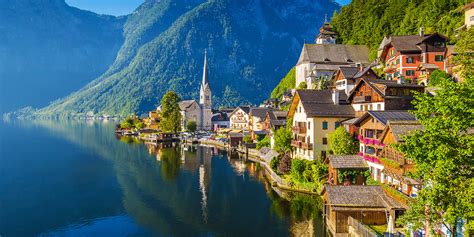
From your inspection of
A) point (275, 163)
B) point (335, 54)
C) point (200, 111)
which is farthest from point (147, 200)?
point (200, 111)

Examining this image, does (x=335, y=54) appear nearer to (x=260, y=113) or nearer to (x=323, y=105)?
(x=260, y=113)

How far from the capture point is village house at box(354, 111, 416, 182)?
39562 mm

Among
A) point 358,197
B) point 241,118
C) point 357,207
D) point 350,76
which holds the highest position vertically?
point 350,76

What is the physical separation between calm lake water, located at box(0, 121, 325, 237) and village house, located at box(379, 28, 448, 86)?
96.3 ft

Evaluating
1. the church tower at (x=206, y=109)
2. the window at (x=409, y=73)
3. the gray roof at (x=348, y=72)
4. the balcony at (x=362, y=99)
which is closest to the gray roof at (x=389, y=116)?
the balcony at (x=362, y=99)

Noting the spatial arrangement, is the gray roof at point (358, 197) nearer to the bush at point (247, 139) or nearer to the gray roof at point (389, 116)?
the gray roof at point (389, 116)

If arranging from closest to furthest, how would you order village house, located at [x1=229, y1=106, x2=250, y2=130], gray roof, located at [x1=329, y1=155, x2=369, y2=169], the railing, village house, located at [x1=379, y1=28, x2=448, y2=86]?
the railing, gray roof, located at [x1=329, y1=155, x2=369, y2=169], village house, located at [x1=379, y1=28, x2=448, y2=86], village house, located at [x1=229, y1=106, x2=250, y2=130]

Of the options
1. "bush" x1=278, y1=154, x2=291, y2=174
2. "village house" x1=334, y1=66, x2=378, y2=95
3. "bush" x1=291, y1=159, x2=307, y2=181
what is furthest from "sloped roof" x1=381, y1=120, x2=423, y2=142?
"village house" x1=334, y1=66, x2=378, y2=95

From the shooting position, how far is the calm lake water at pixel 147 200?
3900 cm

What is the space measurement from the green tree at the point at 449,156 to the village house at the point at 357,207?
42.3 ft

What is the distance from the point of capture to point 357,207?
3303cm

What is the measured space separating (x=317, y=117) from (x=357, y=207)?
20.4m

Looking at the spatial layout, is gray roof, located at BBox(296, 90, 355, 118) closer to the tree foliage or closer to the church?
the tree foliage

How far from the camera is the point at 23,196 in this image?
5306cm
